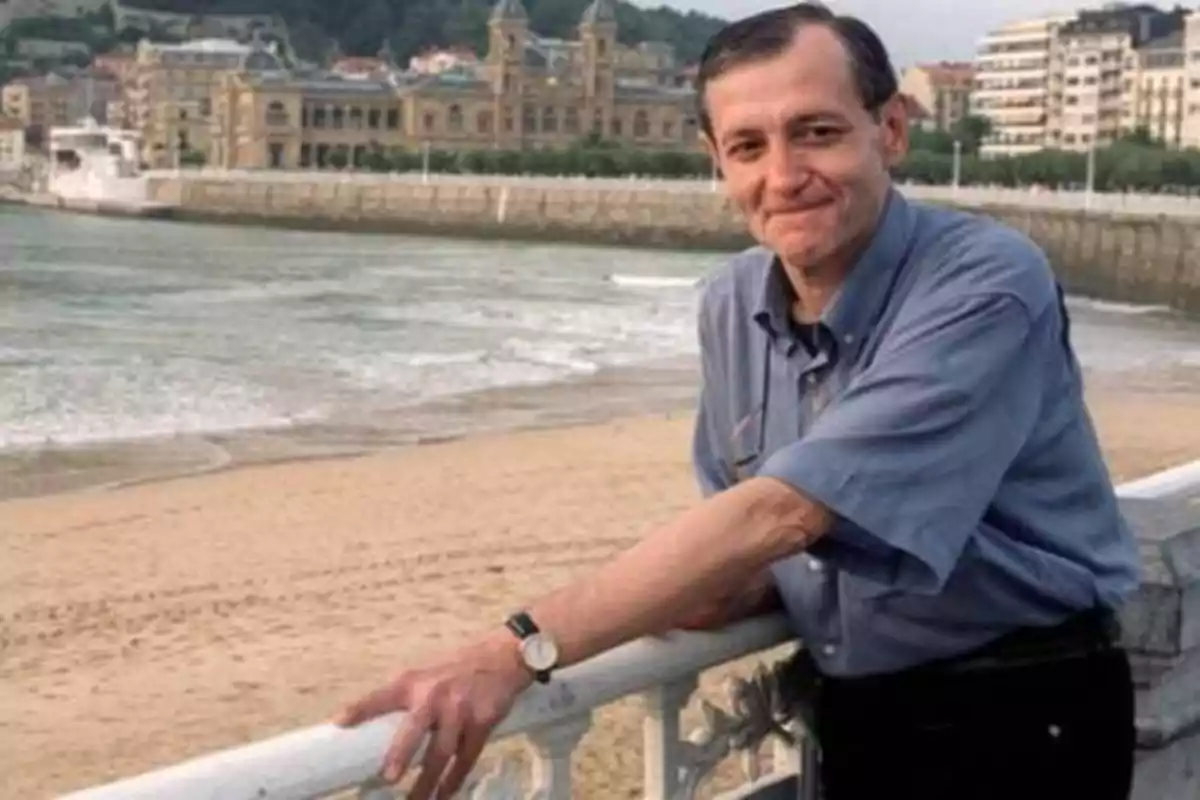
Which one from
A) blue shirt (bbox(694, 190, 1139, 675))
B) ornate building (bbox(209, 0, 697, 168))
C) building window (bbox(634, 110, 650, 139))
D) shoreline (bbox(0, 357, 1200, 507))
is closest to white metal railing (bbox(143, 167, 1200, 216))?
shoreline (bbox(0, 357, 1200, 507))

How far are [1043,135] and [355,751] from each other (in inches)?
5922

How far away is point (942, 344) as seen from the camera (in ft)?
7.06

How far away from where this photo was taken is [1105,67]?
14112 centimetres

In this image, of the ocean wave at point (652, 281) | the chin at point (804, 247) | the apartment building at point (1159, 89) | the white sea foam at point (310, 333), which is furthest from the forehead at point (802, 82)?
the apartment building at point (1159, 89)

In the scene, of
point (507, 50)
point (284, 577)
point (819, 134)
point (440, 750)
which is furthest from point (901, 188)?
point (507, 50)

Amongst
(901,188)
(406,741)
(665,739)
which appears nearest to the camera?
(406,741)

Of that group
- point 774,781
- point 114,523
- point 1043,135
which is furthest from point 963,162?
point 774,781

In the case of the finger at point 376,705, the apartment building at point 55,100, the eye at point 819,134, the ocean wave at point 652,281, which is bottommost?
the ocean wave at point 652,281

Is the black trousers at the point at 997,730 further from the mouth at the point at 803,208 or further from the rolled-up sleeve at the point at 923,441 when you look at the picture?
the mouth at the point at 803,208

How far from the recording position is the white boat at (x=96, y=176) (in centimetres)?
10931

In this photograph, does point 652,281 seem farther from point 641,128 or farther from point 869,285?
point 641,128

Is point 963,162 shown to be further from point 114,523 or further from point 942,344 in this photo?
point 942,344

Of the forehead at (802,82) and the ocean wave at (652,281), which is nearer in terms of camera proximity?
the forehead at (802,82)

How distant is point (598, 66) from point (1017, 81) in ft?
124
